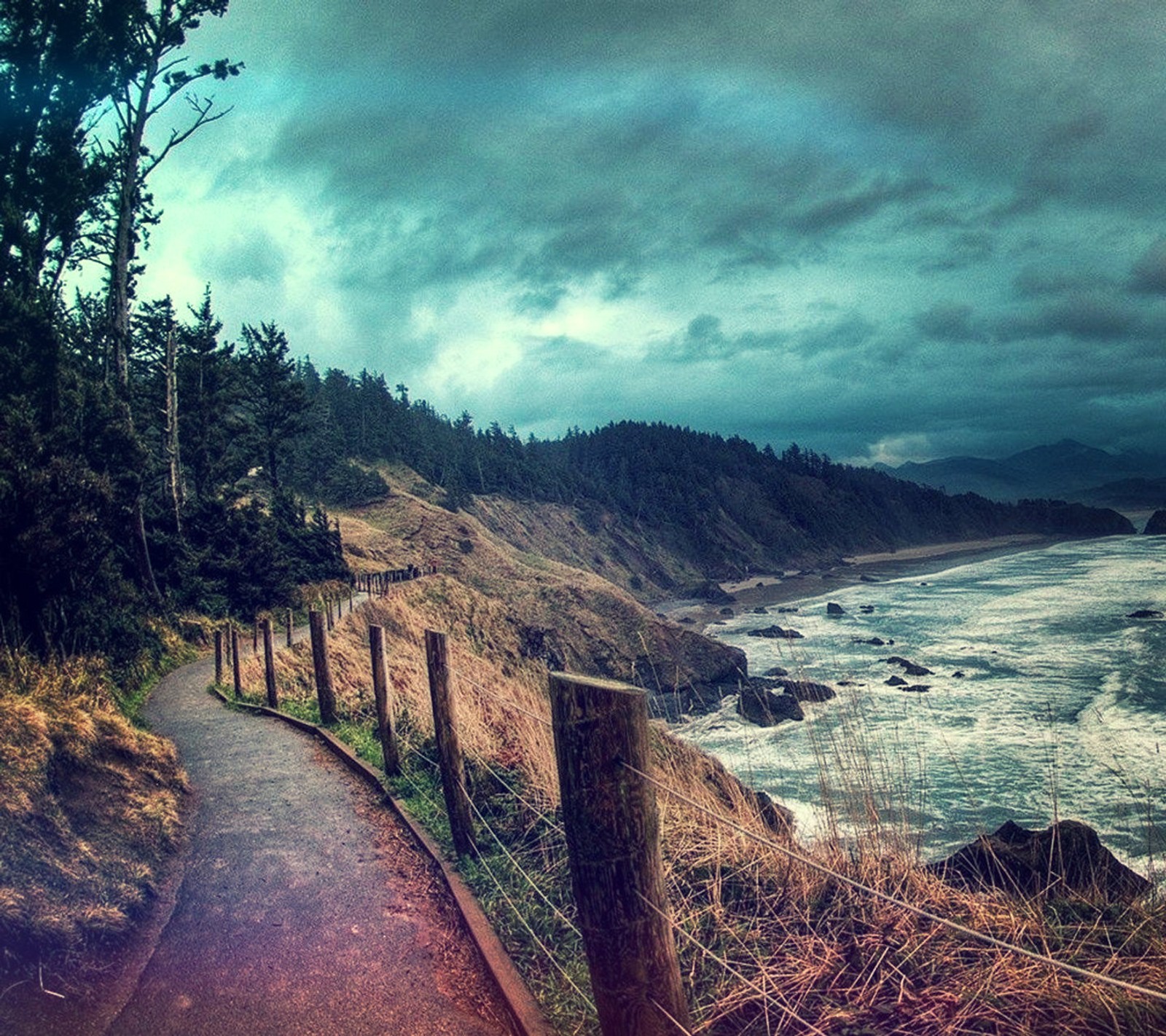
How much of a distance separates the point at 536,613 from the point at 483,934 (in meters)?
32.3

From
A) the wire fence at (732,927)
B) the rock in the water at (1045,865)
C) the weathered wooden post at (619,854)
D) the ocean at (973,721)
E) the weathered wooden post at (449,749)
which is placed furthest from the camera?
the ocean at (973,721)

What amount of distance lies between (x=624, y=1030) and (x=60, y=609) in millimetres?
10851

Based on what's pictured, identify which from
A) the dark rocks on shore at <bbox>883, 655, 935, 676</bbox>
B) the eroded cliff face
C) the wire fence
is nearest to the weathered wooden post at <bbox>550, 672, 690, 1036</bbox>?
the wire fence

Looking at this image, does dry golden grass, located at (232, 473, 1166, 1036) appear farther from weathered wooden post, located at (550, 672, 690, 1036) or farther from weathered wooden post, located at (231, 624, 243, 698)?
weathered wooden post, located at (231, 624, 243, 698)

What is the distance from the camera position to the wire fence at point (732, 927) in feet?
9.26

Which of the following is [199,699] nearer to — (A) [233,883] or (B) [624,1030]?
(A) [233,883]

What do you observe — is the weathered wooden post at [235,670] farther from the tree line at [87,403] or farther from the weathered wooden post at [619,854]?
the weathered wooden post at [619,854]

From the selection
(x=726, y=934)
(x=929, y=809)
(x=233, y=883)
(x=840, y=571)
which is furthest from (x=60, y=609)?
(x=840, y=571)

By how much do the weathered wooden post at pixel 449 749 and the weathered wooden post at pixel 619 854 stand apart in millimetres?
2766

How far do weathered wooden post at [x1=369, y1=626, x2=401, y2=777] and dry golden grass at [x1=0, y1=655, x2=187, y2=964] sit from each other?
1777mm

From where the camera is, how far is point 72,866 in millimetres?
3949

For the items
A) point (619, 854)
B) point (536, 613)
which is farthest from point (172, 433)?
point (619, 854)

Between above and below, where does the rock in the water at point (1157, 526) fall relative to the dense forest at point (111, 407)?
below

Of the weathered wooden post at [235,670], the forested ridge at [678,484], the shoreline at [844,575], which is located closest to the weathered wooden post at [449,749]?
the weathered wooden post at [235,670]
